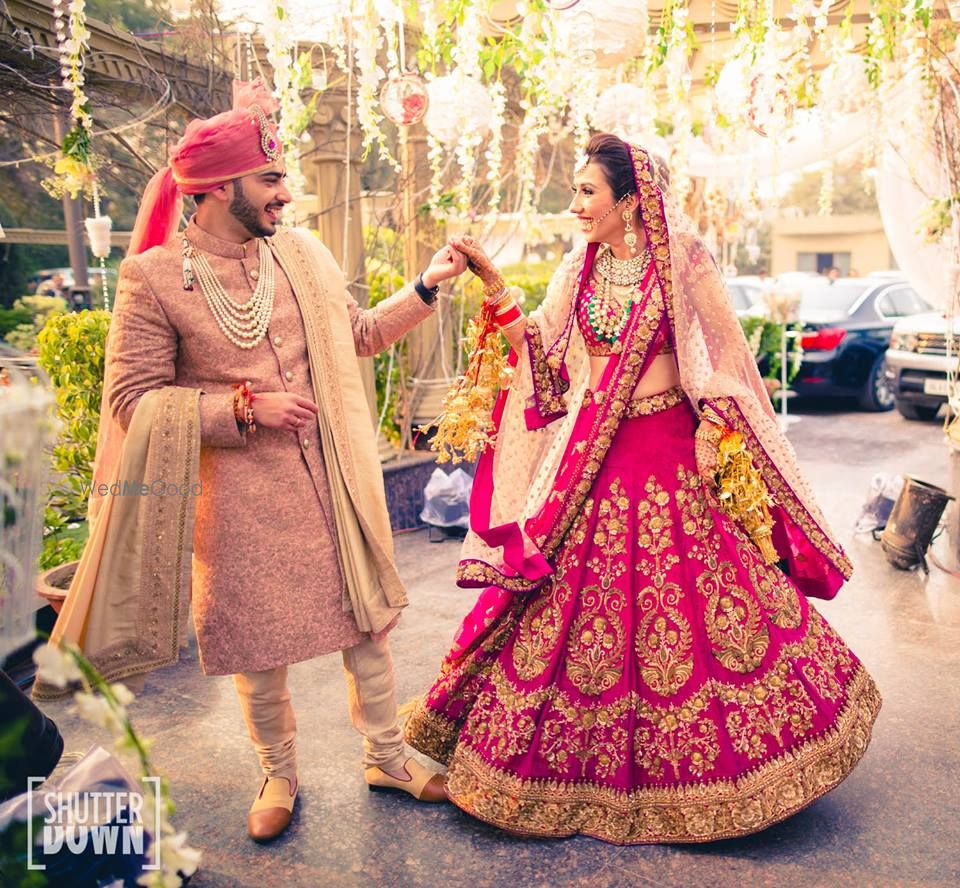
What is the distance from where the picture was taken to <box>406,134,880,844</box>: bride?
255cm

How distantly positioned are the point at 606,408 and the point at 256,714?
4.23ft

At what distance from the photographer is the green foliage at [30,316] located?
631 centimetres

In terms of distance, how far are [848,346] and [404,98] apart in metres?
6.30

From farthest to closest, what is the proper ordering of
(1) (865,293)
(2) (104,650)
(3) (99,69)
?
(1) (865,293)
(3) (99,69)
(2) (104,650)

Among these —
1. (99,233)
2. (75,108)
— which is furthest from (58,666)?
(99,233)

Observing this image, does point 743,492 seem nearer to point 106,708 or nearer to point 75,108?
point 106,708

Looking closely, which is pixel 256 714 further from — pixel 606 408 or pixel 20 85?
pixel 20 85

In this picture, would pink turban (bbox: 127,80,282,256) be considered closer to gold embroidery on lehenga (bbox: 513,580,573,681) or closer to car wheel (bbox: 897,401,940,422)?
gold embroidery on lehenga (bbox: 513,580,573,681)

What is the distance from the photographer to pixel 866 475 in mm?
6895

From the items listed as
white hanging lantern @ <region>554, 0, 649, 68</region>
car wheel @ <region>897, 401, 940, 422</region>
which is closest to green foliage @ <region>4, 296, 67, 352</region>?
white hanging lantern @ <region>554, 0, 649, 68</region>

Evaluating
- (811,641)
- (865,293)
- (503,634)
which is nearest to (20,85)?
(503,634)

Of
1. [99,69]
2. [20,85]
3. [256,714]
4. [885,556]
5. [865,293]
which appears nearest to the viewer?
[256,714]

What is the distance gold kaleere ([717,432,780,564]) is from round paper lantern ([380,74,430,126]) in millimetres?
2662

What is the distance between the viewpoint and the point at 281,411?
2.35 meters
